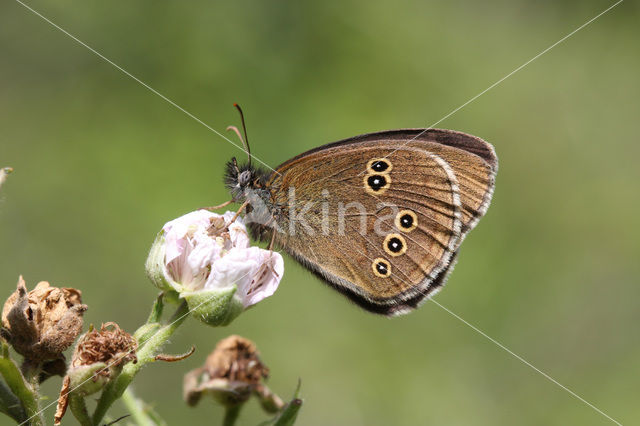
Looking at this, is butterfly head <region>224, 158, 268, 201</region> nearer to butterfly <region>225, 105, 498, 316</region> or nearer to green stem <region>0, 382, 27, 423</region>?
butterfly <region>225, 105, 498, 316</region>

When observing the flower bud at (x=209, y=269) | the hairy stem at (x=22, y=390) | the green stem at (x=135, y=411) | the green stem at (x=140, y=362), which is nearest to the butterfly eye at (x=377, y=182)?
the flower bud at (x=209, y=269)

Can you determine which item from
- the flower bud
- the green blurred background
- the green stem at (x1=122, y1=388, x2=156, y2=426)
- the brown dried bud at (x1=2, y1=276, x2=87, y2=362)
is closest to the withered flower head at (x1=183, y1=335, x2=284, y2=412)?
the green stem at (x1=122, y1=388, x2=156, y2=426)

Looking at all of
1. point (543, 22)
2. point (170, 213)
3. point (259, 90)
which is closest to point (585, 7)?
point (543, 22)

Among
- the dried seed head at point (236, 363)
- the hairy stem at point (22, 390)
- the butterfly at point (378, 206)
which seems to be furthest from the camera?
the butterfly at point (378, 206)

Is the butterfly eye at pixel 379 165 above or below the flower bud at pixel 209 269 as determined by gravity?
above

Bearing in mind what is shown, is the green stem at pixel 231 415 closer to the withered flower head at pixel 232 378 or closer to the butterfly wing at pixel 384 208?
the withered flower head at pixel 232 378

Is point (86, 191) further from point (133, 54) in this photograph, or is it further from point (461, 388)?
point (461, 388)

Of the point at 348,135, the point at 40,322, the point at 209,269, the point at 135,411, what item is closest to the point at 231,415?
the point at 135,411
